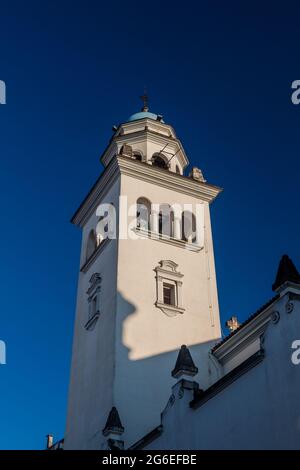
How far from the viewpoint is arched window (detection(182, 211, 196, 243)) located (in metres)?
26.0

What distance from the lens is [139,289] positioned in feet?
74.5

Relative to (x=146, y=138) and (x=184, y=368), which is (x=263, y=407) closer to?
(x=184, y=368)

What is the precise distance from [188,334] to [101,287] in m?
3.89

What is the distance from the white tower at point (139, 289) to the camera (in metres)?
20.5

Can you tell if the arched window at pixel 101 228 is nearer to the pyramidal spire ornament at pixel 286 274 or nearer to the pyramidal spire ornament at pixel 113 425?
the pyramidal spire ornament at pixel 113 425

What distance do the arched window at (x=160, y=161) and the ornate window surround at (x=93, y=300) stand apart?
21.6 feet

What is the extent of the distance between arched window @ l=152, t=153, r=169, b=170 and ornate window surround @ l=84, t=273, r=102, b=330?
6.59m

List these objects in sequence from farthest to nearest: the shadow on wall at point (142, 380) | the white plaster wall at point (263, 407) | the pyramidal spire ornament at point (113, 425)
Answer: the shadow on wall at point (142, 380)
the pyramidal spire ornament at point (113, 425)
the white plaster wall at point (263, 407)

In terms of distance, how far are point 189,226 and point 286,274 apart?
44.2ft

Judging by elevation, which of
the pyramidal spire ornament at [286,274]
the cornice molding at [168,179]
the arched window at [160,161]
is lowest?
the pyramidal spire ornament at [286,274]

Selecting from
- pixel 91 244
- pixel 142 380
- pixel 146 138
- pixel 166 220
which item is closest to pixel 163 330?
pixel 142 380

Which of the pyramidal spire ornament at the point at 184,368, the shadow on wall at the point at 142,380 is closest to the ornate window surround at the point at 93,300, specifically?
the shadow on wall at the point at 142,380
